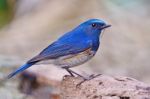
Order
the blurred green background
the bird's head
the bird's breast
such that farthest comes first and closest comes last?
the blurred green background
the bird's head
the bird's breast

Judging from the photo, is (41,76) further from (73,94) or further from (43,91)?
(73,94)

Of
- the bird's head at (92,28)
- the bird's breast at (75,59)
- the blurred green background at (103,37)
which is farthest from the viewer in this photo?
the blurred green background at (103,37)

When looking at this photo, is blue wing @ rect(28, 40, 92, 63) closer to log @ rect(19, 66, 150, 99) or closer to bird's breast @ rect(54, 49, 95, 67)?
bird's breast @ rect(54, 49, 95, 67)

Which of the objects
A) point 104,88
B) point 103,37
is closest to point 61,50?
point 104,88

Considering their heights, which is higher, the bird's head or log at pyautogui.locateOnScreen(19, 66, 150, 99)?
the bird's head

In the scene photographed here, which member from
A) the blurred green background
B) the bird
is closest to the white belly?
the bird

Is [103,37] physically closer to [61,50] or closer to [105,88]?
[61,50]

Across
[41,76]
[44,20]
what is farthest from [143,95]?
[44,20]

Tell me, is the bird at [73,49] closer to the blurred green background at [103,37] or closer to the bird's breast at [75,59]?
the bird's breast at [75,59]

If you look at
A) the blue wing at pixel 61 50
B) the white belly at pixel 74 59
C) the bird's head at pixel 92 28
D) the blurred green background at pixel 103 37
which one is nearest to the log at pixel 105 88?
the white belly at pixel 74 59

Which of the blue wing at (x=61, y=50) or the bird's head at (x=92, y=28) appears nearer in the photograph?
the blue wing at (x=61, y=50)
